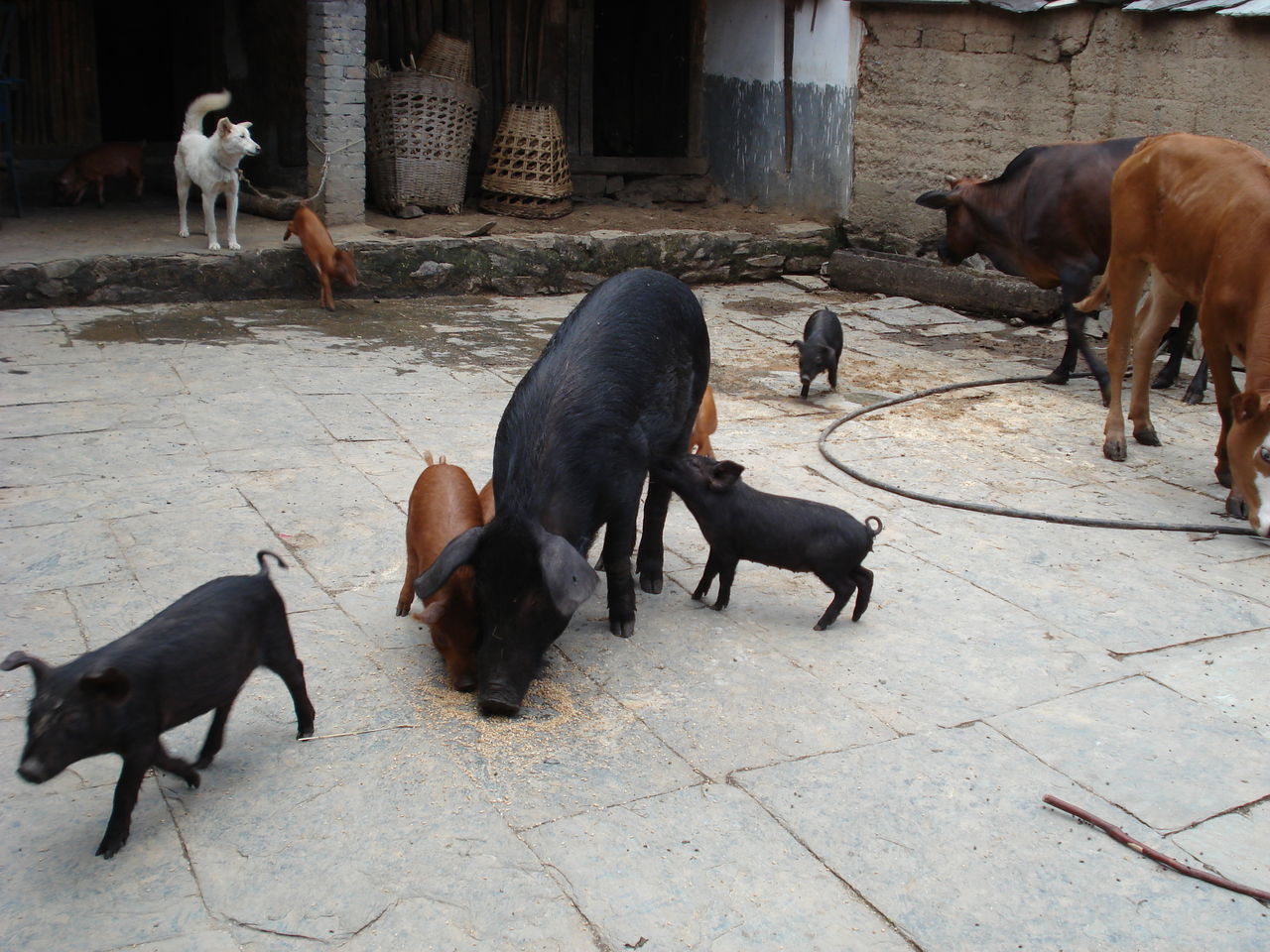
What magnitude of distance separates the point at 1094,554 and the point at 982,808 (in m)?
2.26

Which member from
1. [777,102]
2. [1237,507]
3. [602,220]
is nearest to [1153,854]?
[1237,507]

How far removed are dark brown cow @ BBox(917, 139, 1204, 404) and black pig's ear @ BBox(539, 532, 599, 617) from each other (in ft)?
17.6

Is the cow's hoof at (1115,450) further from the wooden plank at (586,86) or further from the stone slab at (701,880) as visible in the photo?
the wooden plank at (586,86)

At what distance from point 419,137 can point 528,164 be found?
1103mm

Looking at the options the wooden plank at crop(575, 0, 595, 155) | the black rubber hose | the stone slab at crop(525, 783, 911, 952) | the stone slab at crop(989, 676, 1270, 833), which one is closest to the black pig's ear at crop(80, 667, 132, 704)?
the stone slab at crop(525, 783, 911, 952)

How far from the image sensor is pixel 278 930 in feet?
9.29

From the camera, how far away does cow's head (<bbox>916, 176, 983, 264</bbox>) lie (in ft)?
30.1

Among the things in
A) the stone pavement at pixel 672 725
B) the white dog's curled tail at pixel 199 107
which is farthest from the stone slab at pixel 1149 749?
the white dog's curled tail at pixel 199 107

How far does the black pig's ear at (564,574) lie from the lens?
354 centimetres

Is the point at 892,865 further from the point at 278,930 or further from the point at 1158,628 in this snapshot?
the point at 1158,628

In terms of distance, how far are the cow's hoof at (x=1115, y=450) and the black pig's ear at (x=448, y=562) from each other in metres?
4.31

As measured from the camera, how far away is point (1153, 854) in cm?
323

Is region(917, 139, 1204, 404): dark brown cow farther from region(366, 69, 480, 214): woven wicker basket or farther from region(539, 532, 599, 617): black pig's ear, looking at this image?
region(539, 532, 599, 617): black pig's ear

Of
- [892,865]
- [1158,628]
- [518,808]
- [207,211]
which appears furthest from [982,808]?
[207,211]
